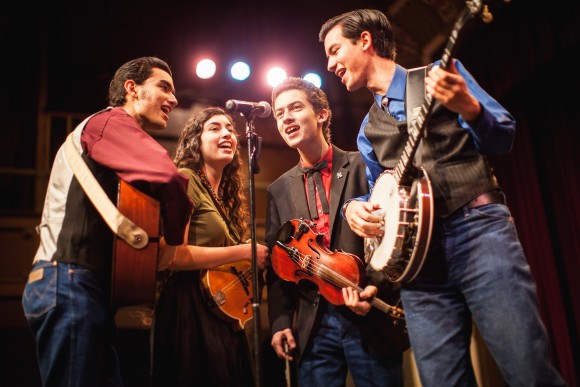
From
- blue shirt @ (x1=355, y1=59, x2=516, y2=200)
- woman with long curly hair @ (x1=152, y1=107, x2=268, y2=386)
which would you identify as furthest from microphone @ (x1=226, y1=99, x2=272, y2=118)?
blue shirt @ (x1=355, y1=59, x2=516, y2=200)

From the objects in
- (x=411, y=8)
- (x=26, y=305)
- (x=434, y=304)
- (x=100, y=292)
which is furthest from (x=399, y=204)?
(x=411, y=8)

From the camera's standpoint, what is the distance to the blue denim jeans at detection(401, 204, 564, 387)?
1779 millimetres

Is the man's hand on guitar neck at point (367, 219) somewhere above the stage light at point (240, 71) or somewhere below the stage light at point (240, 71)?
below

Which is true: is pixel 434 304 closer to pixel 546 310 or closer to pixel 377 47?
pixel 377 47

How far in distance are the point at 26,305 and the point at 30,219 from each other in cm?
437

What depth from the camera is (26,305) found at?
2168 mm

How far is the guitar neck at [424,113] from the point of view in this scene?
1.82 m

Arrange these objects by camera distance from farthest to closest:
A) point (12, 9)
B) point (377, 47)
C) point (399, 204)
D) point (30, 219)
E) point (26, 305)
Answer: point (12, 9)
point (30, 219)
point (377, 47)
point (26, 305)
point (399, 204)

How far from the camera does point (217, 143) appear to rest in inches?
139

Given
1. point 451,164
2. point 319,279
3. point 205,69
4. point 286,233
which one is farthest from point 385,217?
point 205,69

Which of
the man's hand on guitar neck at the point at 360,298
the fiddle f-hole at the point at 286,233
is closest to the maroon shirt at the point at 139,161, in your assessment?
the fiddle f-hole at the point at 286,233

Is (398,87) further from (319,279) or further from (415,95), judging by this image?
(319,279)

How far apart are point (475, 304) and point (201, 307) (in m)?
1.53

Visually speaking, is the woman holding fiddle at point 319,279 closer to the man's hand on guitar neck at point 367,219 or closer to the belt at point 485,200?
the man's hand on guitar neck at point 367,219
